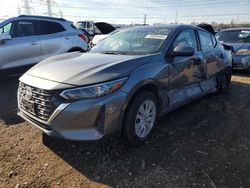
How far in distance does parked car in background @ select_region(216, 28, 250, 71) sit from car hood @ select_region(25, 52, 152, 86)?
629 cm

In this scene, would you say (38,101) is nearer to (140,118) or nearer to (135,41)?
(140,118)

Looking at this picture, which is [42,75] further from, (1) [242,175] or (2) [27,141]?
(1) [242,175]

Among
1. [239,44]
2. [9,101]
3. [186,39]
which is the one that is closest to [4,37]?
[9,101]

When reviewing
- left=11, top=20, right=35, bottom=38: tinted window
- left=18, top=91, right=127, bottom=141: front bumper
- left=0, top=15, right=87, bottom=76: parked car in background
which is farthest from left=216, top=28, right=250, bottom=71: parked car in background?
left=18, top=91, right=127, bottom=141: front bumper

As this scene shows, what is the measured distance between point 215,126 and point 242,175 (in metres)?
1.38

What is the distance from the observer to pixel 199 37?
4805mm

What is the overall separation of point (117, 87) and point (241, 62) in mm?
7024

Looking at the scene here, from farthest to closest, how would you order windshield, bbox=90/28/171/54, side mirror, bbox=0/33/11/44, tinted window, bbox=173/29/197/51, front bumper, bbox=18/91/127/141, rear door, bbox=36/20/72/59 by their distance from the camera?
1. rear door, bbox=36/20/72/59
2. side mirror, bbox=0/33/11/44
3. tinted window, bbox=173/29/197/51
4. windshield, bbox=90/28/171/54
5. front bumper, bbox=18/91/127/141

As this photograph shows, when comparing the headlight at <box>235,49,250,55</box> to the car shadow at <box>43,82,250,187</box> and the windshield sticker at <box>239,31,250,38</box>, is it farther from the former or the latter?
the car shadow at <box>43,82,250,187</box>

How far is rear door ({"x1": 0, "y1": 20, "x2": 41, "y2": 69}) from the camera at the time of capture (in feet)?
20.3

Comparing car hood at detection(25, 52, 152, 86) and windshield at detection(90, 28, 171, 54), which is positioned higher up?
windshield at detection(90, 28, 171, 54)

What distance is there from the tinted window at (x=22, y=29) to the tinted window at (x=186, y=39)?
170 inches

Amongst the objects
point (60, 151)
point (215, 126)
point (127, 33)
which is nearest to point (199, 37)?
point (127, 33)

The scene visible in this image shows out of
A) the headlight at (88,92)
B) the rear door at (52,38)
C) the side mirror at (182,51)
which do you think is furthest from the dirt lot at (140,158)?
the rear door at (52,38)
